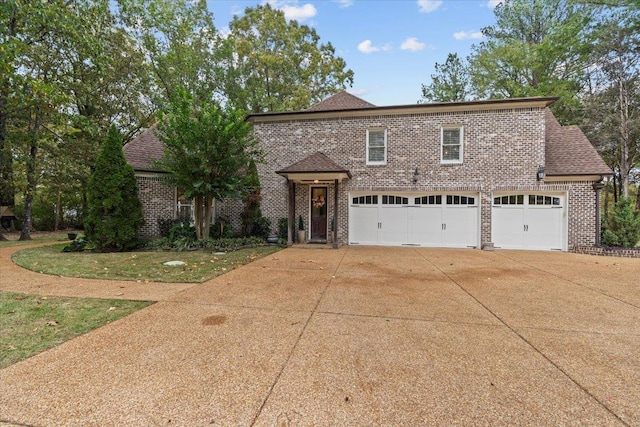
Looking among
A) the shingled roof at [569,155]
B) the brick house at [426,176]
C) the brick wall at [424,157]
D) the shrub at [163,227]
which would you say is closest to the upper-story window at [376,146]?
the brick house at [426,176]

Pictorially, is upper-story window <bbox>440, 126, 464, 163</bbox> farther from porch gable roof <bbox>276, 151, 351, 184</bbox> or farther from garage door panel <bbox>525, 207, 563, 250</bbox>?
porch gable roof <bbox>276, 151, 351, 184</bbox>

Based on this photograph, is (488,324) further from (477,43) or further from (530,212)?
(477,43)

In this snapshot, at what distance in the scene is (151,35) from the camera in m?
17.2

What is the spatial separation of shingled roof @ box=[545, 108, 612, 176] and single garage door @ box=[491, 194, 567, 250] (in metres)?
1.03

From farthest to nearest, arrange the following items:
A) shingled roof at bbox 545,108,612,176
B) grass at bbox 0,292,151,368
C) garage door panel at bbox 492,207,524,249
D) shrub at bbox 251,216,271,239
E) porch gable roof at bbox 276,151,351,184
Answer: shrub at bbox 251,216,271,239 < garage door panel at bbox 492,207,524,249 < porch gable roof at bbox 276,151,351,184 < shingled roof at bbox 545,108,612,176 < grass at bbox 0,292,151,368

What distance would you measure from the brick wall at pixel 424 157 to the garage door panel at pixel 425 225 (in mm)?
878

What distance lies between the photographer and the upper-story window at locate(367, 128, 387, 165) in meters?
11.9

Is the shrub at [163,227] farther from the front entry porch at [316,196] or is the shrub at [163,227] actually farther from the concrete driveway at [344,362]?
the concrete driveway at [344,362]

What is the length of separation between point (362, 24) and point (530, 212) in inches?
415

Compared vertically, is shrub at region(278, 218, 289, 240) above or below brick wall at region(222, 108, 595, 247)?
below

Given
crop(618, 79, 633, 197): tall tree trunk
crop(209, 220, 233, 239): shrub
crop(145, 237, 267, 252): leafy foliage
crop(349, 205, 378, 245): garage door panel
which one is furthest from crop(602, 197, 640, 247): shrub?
crop(209, 220, 233, 239): shrub

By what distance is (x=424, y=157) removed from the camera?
11469mm

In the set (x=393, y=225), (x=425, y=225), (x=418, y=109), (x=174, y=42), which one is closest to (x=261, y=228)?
(x=393, y=225)

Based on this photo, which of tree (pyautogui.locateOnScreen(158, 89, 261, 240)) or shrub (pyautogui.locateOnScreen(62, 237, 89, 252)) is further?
shrub (pyautogui.locateOnScreen(62, 237, 89, 252))
